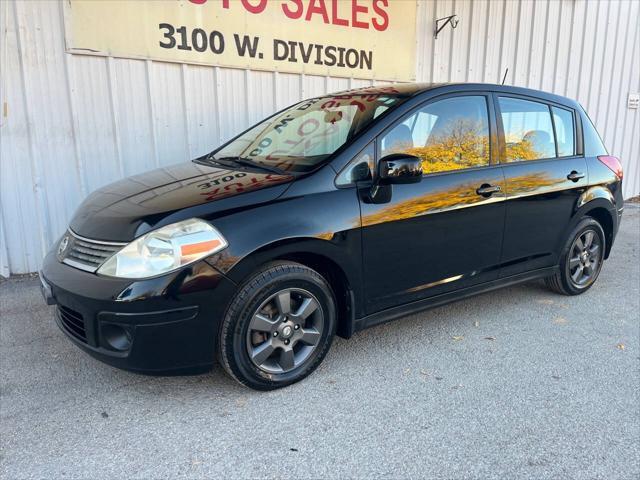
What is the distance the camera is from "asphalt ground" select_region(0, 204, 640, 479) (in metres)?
2.20

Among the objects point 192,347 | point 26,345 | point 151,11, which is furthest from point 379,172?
point 151,11

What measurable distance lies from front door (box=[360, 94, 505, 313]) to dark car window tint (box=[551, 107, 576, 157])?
90cm

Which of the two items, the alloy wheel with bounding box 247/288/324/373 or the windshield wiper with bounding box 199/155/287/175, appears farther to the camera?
the windshield wiper with bounding box 199/155/287/175

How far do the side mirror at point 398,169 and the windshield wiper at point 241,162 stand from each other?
1.96ft

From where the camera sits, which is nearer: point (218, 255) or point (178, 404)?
point (218, 255)

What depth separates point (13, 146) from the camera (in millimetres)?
4477

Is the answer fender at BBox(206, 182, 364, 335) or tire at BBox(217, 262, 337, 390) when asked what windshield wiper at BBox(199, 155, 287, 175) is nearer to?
fender at BBox(206, 182, 364, 335)

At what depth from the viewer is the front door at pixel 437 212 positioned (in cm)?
295

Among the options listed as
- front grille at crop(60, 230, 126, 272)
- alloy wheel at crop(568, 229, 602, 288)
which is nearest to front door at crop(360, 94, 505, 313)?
alloy wheel at crop(568, 229, 602, 288)

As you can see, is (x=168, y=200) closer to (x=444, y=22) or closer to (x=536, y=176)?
(x=536, y=176)

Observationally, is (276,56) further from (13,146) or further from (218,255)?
(218,255)

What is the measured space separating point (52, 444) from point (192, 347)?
764 millimetres

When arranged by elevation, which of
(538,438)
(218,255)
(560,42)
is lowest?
(538,438)

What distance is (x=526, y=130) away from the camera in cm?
376
